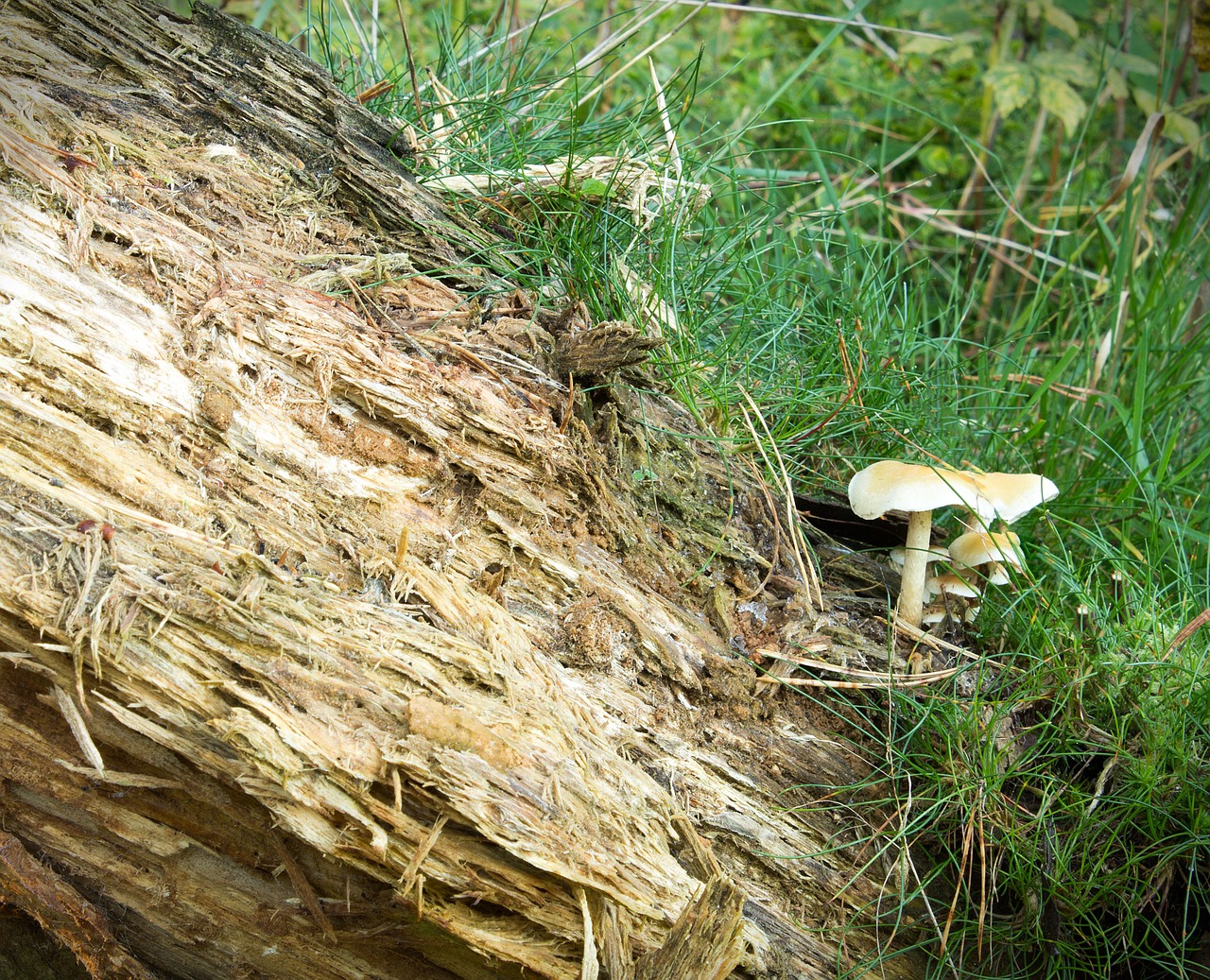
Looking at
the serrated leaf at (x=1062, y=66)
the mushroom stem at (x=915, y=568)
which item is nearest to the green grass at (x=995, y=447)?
the serrated leaf at (x=1062, y=66)

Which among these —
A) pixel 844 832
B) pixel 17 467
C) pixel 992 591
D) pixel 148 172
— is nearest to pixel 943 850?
pixel 844 832

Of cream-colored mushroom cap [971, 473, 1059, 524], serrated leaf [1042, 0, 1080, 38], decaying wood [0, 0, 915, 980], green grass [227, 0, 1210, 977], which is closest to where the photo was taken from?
decaying wood [0, 0, 915, 980]

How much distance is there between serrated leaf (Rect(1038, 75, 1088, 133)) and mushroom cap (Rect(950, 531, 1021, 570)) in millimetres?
2298

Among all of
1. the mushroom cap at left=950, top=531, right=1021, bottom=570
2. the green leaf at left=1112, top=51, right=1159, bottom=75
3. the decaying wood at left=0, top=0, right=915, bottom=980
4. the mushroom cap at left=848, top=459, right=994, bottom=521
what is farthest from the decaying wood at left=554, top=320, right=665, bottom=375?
the green leaf at left=1112, top=51, right=1159, bottom=75

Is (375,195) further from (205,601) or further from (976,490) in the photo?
(976,490)

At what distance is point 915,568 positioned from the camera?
1.94m

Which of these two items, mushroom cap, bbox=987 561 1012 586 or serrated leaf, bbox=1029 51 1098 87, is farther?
serrated leaf, bbox=1029 51 1098 87

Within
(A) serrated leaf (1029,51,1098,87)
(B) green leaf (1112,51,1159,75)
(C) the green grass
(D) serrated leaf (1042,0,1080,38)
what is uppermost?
(D) serrated leaf (1042,0,1080,38)

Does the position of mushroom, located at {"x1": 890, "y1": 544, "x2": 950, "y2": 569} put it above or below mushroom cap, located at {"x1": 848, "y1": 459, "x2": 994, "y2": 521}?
below

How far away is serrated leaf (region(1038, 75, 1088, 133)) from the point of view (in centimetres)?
343

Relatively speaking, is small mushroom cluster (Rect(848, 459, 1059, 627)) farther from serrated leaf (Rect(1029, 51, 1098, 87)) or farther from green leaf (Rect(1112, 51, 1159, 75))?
green leaf (Rect(1112, 51, 1159, 75))

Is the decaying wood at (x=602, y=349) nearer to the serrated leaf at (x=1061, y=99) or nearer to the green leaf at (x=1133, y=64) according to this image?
the serrated leaf at (x=1061, y=99)

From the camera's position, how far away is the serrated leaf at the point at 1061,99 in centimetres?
343

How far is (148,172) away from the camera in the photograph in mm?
1803
